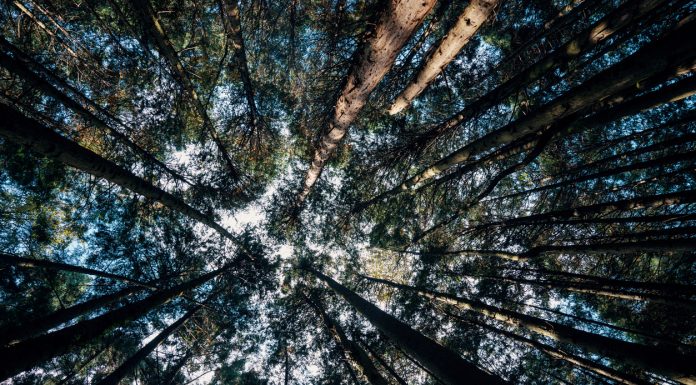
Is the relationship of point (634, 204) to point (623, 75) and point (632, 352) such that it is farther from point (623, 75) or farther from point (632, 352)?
point (623, 75)

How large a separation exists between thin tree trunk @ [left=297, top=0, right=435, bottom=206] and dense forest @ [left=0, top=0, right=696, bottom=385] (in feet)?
0.12

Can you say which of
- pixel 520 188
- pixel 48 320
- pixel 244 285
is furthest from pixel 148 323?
pixel 520 188

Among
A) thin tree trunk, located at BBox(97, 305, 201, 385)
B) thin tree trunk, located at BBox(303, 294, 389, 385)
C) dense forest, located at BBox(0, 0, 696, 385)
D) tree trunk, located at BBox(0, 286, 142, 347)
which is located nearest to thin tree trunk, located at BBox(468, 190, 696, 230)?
dense forest, located at BBox(0, 0, 696, 385)

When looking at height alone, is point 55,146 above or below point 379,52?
below

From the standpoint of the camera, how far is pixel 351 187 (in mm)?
11094

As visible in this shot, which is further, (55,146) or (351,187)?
(351,187)

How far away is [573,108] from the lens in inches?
111

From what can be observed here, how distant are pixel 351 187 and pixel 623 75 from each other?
910 centimetres

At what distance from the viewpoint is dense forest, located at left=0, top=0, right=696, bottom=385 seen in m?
3.48

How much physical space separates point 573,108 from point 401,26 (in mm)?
2054

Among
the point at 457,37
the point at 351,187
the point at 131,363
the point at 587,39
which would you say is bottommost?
the point at 131,363

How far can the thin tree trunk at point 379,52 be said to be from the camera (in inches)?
120

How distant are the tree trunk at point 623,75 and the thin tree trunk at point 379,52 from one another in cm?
173

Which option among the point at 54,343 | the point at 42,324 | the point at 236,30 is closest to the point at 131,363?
the point at 42,324
